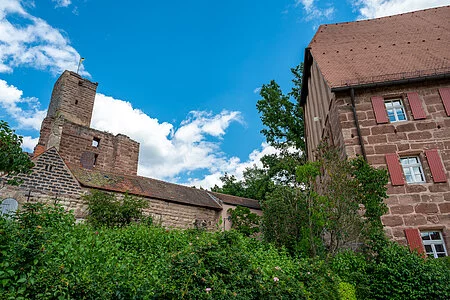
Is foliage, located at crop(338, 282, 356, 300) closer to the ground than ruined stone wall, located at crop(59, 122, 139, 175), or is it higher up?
closer to the ground

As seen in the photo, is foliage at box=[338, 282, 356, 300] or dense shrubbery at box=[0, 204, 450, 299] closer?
dense shrubbery at box=[0, 204, 450, 299]

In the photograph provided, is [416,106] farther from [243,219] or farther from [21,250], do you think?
[243,219]

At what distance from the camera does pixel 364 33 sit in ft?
44.9

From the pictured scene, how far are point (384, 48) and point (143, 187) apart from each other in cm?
1340

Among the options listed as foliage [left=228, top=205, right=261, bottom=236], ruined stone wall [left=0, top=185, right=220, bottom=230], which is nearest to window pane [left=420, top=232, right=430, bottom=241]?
ruined stone wall [left=0, top=185, right=220, bottom=230]

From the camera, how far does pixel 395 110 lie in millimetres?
9883

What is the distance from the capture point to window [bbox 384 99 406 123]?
972 cm

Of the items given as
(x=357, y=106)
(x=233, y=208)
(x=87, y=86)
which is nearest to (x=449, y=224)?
(x=357, y=106)

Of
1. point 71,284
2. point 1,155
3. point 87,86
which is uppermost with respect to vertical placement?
point 87,86

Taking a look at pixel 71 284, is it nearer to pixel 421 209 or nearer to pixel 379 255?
pixel 379 255

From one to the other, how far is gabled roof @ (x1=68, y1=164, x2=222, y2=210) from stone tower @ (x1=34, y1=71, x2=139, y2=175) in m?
4.72

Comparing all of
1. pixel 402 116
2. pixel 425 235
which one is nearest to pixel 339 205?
pixel 425 235

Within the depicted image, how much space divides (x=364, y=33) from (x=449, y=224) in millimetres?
9379

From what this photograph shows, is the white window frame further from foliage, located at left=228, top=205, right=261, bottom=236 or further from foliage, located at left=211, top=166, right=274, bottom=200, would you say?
foliage, located at left=211, top=166, right=274, bottom=200
